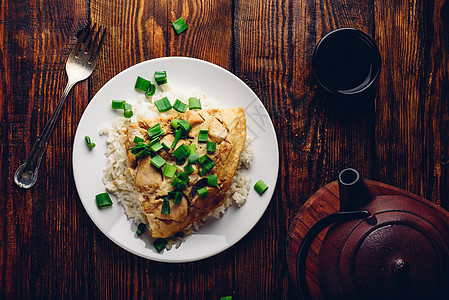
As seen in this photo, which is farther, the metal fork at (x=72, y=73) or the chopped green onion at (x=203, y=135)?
the metal fork at (x=72, y=73)

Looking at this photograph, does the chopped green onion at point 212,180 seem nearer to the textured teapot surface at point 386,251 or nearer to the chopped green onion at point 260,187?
the chopped green onion at point 260,187

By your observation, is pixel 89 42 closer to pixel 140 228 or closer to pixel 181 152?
pixel 181 152

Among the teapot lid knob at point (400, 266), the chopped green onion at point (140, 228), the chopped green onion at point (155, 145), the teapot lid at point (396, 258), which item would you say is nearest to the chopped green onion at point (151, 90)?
the chopped green onion at point (155, 145)

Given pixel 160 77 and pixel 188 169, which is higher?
pixel 160 77

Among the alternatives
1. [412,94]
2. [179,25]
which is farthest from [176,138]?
[412,94]

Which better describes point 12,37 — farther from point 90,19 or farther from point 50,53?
point 90,19

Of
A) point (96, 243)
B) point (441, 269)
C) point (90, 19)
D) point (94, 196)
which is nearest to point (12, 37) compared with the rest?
point (90, 19)

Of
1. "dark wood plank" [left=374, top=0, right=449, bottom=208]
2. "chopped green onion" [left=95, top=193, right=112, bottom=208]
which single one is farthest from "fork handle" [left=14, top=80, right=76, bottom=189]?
"dark wood plank" [left=374, top=0, right=449, bottom=208]
